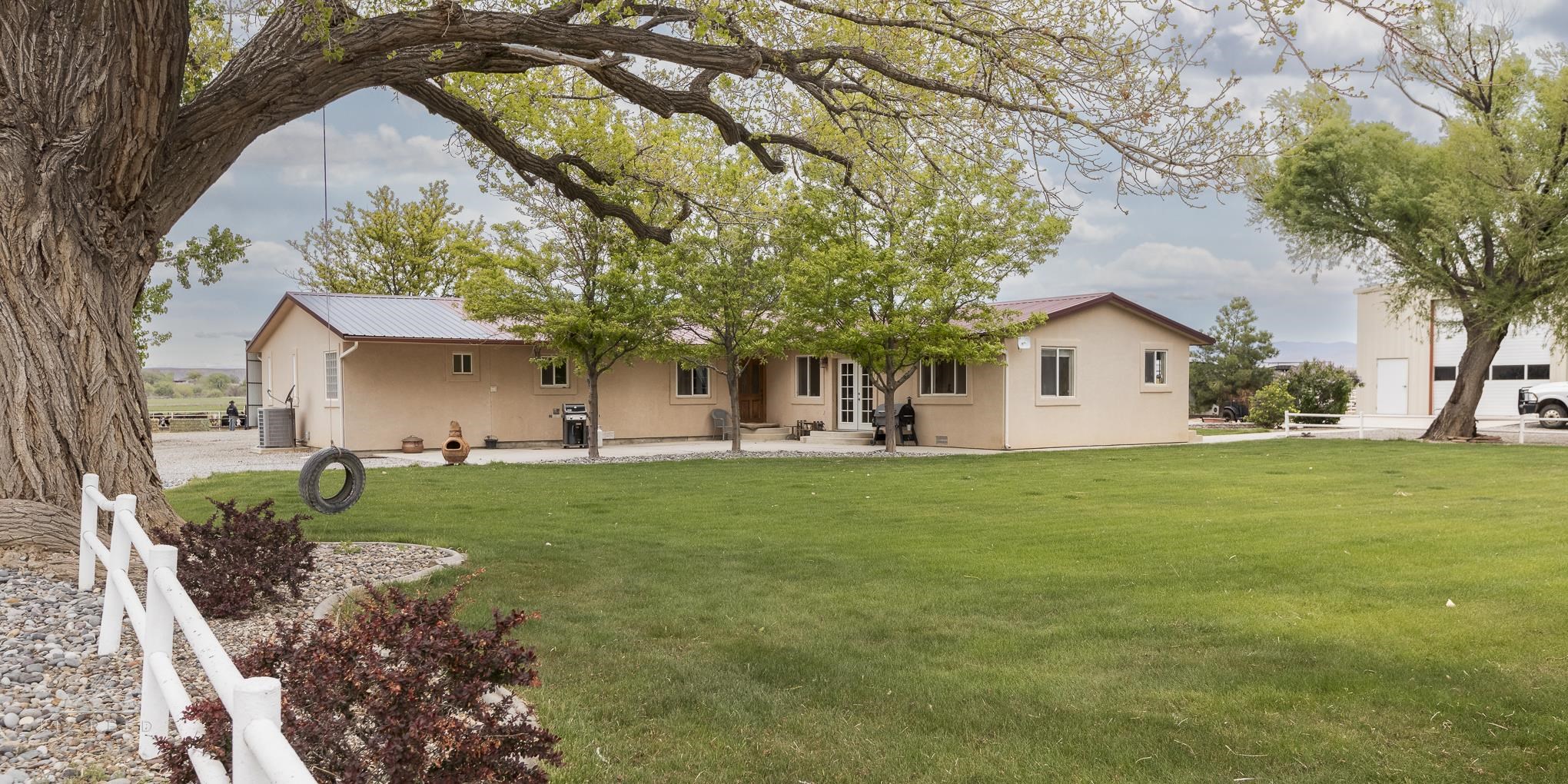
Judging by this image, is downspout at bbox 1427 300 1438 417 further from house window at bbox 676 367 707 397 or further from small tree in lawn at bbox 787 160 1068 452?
house window at bbox 676 367 707 397

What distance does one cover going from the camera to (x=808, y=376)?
27328 millimetres

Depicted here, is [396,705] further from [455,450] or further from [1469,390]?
[1469,390]

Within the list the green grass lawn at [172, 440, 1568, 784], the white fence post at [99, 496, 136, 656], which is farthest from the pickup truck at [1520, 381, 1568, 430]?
the white fence post at [99, 496, 136, 656]

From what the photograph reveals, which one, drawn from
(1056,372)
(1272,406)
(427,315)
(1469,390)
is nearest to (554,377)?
(427,315)

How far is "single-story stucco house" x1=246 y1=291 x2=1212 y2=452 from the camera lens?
22.7 m

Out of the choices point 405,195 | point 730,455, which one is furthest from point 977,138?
point 405,195

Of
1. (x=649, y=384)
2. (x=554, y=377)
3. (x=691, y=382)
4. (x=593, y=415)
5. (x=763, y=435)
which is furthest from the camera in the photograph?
(x=763, y=435)

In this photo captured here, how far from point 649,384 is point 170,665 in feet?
75.5

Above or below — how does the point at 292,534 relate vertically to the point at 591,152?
below

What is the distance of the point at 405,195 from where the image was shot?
134ft

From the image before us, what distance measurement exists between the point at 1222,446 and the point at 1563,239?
796 cm

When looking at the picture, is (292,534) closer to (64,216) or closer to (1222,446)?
(64,216)

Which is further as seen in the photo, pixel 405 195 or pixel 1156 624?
pixel 405 195

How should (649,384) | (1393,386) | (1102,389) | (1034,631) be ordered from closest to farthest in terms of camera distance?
(1034,631)
(1102,389)
(649,384)
(1393,386)
